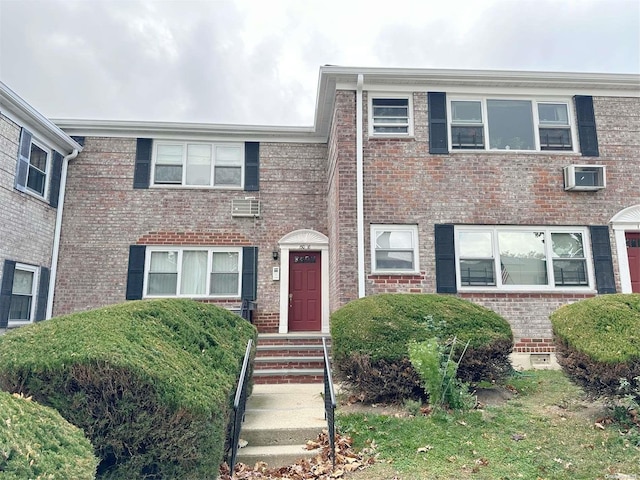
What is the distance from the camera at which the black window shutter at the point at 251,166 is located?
1121cm

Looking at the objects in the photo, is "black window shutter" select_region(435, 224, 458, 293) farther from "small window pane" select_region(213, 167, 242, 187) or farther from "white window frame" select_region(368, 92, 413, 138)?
"small window pane" select_region(213, 167, 242, 187)

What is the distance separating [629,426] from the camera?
14.9ft

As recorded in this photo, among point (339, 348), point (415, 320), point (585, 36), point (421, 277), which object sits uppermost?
point (585, 36)

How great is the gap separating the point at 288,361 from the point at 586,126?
7.93m

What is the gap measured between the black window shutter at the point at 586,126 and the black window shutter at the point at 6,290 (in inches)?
482

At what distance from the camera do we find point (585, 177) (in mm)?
8938

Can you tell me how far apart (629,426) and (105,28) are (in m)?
19.9

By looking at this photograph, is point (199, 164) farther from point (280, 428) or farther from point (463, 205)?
point (280, 428)

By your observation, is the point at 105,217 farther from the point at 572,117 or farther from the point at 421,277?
the point at 572,117

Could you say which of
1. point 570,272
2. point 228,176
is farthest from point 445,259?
point 228,176

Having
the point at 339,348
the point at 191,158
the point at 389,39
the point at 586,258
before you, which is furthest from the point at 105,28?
the point at 586,258

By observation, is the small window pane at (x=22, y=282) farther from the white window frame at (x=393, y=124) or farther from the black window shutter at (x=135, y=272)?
the white window frame at (x=393, y=124)

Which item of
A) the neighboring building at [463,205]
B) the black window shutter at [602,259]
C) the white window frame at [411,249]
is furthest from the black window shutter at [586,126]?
the white window frame at [411,249]

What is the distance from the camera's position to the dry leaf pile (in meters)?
4.07
